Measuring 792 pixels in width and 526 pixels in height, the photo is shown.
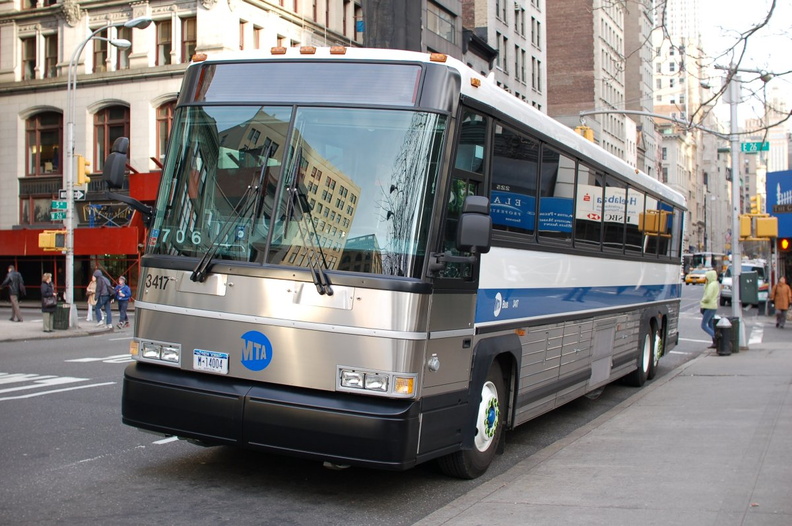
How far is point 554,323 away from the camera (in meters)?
9.42

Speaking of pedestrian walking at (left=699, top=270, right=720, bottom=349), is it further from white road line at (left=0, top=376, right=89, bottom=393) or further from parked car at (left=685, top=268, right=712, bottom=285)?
parked car at (left=685, top=268, right=712, bottom=285)

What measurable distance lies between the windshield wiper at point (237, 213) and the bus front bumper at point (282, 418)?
790 millimetres

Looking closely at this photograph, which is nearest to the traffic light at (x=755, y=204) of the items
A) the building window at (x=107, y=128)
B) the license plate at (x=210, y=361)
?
the license plate at (x=210, y=361)

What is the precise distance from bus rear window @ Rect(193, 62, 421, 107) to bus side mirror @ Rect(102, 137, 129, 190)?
2.38ft

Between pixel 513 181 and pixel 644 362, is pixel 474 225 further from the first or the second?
pixel 644 362

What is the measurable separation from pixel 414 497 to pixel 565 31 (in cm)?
8566

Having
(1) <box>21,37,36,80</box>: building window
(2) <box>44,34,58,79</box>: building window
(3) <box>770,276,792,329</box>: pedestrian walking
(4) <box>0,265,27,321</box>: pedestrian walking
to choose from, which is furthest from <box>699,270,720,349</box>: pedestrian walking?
(1) <box>21,37,36,80</box>: building window

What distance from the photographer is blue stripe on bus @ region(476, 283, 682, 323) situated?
749 cm

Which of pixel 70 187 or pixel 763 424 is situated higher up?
pixel 70 187

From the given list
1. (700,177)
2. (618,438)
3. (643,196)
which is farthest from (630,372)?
(700,177)

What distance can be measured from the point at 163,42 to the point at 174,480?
37908 millimetres

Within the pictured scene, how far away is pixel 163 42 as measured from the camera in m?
41.9

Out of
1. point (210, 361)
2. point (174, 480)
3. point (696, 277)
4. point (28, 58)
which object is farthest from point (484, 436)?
point (696, 277)

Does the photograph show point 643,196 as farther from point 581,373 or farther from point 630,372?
point 581,373
